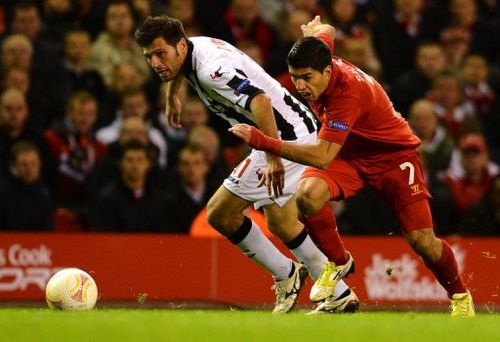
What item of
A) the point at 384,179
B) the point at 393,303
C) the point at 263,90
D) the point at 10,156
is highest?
the point at 263,90

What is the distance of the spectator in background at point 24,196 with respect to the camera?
1261 cm

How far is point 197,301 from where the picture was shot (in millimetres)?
12055

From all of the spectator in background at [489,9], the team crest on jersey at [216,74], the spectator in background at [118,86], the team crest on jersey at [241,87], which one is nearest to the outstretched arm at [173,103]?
the team crest on jersey at [216,74]

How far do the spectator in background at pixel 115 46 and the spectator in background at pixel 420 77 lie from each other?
2.92 meters

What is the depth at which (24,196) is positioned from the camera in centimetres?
1264

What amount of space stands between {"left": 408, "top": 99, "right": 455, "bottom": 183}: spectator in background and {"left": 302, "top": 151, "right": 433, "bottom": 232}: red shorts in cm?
475

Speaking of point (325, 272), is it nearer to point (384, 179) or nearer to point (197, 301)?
point (384, 179)

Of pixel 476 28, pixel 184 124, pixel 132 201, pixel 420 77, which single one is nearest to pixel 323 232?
pixel 132 201

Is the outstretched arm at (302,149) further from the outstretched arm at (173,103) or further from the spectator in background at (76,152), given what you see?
the spectator in background at (76,152)

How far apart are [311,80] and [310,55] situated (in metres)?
0.17

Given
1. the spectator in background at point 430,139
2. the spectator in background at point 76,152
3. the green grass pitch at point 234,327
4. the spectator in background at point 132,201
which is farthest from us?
the spectator in background at point 430,139

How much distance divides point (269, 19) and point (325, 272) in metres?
7.18

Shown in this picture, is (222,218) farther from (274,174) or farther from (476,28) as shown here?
(476,28)

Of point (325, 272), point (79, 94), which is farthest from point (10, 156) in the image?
point (325, 272)
